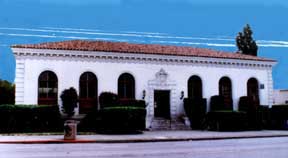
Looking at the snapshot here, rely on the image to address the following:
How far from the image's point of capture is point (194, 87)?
31453 millimetres

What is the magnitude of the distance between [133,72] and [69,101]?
5.52 m

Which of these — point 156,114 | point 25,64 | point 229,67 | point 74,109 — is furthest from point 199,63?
point 25,64

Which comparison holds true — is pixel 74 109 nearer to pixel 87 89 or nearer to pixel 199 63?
pixel 87 89

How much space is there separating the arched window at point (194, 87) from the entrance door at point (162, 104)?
2.05m

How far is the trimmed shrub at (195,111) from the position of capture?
29703 millimetres

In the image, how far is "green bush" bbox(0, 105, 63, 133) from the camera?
24.2m

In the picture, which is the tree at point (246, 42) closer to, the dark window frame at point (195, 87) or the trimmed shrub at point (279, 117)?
the trimmed shrub at point (279, 117)

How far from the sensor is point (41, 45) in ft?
92.2

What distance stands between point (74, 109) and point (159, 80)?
7.06 metres

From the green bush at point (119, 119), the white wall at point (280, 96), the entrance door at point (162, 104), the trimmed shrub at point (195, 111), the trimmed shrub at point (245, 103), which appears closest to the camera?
the green bush at point (119, 119)

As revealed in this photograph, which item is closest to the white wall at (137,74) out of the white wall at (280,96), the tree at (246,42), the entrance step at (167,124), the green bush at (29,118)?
the entrance step at (167,124)

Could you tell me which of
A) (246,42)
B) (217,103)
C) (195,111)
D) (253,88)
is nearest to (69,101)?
(195,111)

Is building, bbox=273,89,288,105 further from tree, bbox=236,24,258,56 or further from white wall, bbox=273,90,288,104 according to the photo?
tree, bbox=236,24,258,56

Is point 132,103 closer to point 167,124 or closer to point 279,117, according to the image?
point 167,124
